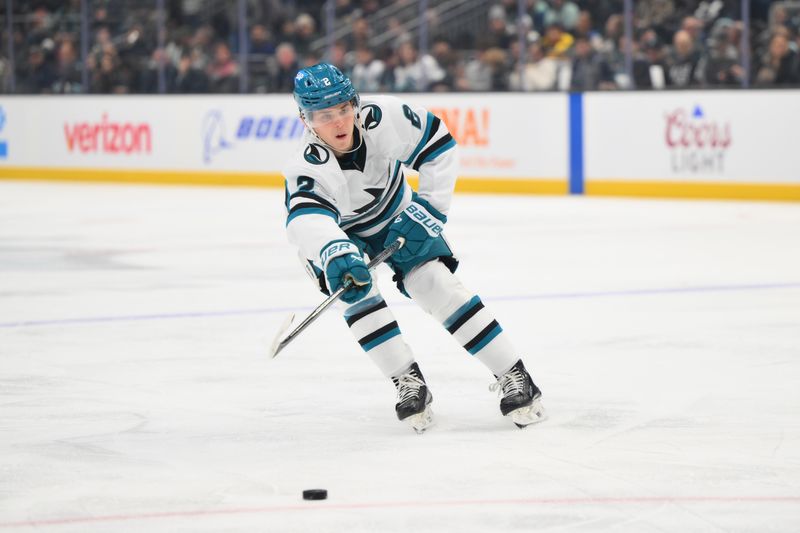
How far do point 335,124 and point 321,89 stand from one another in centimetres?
11

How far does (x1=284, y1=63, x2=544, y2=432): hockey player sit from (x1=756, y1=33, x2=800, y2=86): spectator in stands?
7921 millimetres

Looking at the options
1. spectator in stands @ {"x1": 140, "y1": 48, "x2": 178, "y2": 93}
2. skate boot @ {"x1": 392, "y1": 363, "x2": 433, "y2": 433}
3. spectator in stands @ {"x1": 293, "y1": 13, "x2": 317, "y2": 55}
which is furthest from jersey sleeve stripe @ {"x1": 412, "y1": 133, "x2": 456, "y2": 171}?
spectator in stands @ {"x1": 140, "y1": 48, "x2": 178, "y2": 93}

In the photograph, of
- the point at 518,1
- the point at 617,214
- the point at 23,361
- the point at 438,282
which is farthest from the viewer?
the point at 518,1

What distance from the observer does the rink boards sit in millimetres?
11789

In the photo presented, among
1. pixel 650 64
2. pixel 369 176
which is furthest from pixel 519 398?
pixel 650 64

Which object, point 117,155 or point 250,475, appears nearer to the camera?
point 250,475

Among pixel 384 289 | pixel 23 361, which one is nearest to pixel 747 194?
pixel 384 289

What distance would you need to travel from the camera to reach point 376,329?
4.11 m

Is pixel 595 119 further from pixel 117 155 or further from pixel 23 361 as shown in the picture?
pixel 23 361

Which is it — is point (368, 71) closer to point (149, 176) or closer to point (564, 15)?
point (564, 15)

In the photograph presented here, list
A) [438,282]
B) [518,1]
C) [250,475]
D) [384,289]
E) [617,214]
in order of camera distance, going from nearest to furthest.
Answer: [250,475], [438,282], [384,289], [617,214], [518,1]

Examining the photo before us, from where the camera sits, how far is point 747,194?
11.8 m

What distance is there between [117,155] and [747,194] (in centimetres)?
698

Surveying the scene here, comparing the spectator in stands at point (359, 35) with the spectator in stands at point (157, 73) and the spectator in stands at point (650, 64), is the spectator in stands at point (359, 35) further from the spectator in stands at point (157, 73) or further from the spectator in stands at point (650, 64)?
the spectator in stands at point (650, 64)
